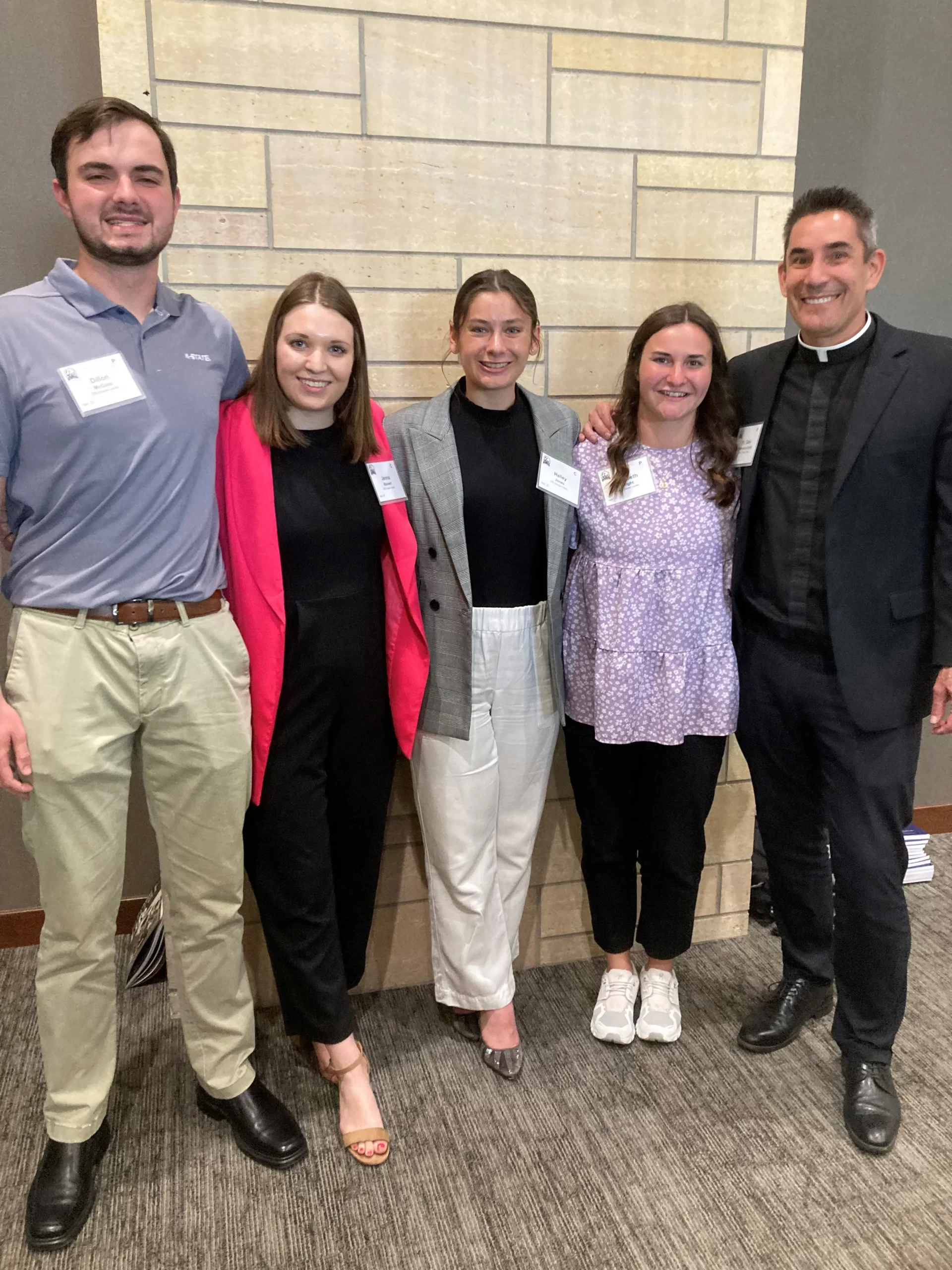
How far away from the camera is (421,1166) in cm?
188

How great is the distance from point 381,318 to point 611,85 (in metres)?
0.82

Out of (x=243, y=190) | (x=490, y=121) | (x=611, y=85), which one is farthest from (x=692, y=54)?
(x=243, y=190)

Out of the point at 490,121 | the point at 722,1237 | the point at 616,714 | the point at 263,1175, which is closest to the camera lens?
the point at 722,1237

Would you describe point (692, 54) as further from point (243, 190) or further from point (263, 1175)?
point (263, 1175)

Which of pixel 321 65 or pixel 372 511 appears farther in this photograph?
pixel 321 65

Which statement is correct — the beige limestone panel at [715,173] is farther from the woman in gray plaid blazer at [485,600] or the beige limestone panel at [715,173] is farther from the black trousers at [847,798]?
the black trousers at [847,798]

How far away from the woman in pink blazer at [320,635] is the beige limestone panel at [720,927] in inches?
45.6

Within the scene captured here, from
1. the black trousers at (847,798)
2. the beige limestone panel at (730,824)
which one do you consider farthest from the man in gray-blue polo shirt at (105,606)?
the beige limestone panel at (730,824)

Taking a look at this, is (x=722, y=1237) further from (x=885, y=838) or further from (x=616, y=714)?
(x=616, y=714)

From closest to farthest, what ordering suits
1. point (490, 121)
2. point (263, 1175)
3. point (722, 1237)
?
1. point (722, 1237)
2. point (263, 1175)
3. point (490, 121)

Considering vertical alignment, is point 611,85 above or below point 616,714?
above

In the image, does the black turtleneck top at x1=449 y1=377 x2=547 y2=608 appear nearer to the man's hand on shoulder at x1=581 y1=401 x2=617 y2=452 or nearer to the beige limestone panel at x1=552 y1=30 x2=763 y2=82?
the man's hand on shoulder at x1=581 y1=401 x2=617 y2=452

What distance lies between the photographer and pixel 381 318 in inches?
87.4

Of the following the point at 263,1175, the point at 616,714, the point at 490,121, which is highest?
the point at 490,121
